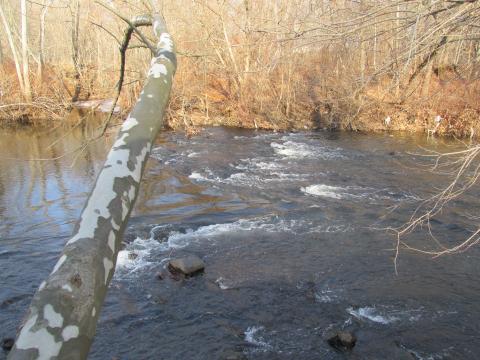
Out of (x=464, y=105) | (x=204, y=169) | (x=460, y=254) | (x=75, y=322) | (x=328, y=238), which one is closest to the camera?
(x=75, y=322)

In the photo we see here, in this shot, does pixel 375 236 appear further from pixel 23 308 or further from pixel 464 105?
pixel 464 105

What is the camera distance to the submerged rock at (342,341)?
5184 millimetres

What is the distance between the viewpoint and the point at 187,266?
22.8ft

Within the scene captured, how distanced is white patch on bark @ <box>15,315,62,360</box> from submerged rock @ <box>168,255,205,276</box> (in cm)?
562

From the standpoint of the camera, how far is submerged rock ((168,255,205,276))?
692cm

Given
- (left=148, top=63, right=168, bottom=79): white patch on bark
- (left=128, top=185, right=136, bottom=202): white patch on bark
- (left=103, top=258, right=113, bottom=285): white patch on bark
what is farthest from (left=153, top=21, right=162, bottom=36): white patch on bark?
(left=103, top=258, right=113, bottom=285): white patch on bark

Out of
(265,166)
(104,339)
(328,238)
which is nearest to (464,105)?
(265,166)

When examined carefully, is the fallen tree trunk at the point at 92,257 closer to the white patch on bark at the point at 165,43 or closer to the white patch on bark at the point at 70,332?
the white patch on bark at the point at 70,332

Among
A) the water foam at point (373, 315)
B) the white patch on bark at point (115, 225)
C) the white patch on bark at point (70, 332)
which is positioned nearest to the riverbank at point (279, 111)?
the water foam at point (373, 315)

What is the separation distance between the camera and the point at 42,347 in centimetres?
133

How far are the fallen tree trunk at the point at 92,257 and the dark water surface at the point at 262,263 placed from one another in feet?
5.28

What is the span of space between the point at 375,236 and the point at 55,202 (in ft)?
25.6

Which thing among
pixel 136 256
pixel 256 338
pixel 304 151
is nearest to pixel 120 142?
pixel 256 338

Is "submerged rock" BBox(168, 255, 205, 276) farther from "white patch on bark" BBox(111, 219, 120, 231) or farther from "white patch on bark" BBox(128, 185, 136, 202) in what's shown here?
"white patch on bark" BBox(111, 219, 120, 231)
